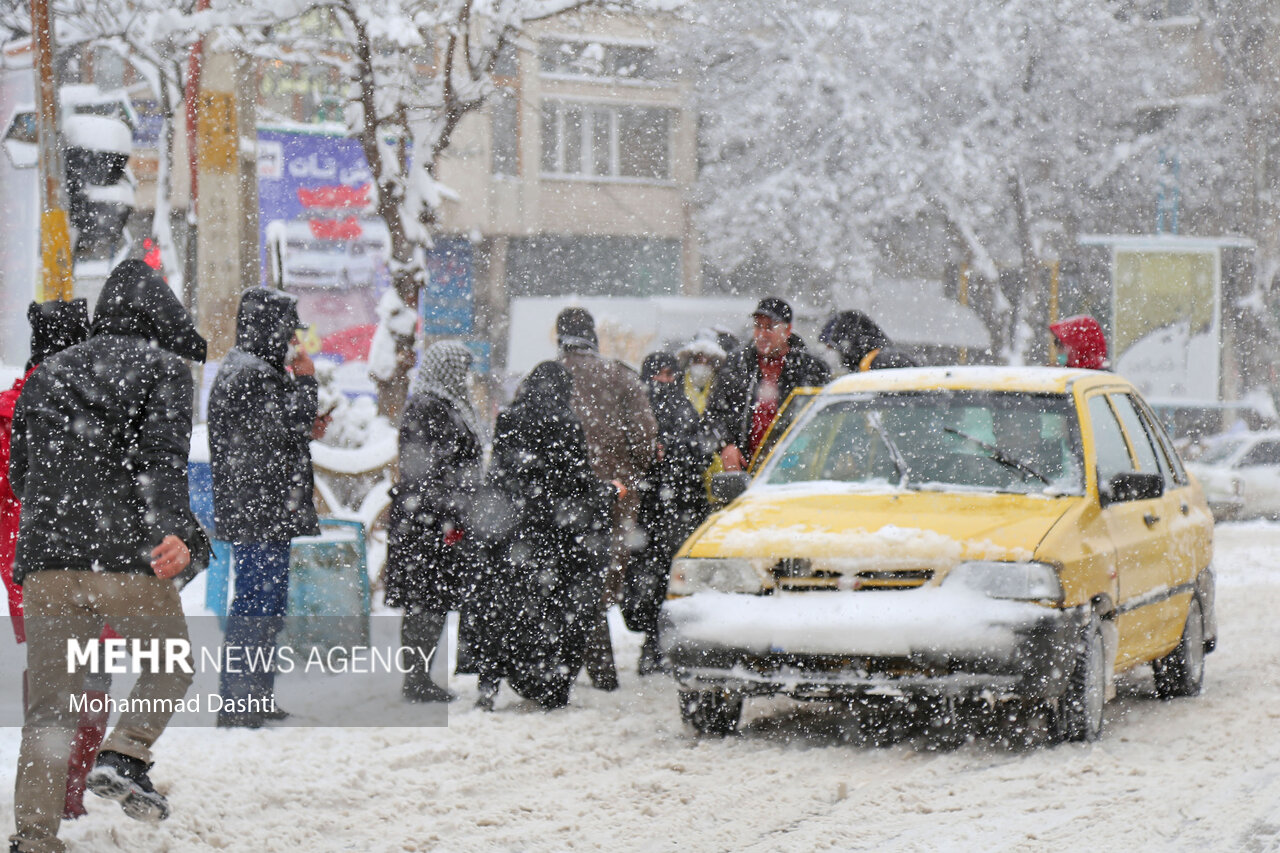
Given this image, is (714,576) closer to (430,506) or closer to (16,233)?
(430,506)

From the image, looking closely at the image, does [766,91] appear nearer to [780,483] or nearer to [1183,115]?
[1183,115]

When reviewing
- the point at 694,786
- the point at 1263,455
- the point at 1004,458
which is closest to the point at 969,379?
the point at 1004,458

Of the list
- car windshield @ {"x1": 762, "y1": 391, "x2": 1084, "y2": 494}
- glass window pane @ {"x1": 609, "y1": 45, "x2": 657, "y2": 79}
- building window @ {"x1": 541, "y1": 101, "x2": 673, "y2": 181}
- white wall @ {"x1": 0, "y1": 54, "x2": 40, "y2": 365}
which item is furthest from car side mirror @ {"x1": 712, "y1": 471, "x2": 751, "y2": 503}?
building window @ {"x1": 541, "y1": 101, "x2": 673, "y2": 181}

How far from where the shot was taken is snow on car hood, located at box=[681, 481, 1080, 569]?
675 centimetres

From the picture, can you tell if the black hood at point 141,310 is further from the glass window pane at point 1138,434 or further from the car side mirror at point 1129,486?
the glass window pane at point 1138,434

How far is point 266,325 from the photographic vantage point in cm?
752

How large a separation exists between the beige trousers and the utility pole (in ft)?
16.1

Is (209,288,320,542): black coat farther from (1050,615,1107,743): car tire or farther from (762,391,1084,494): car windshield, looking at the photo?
(1050,615,1107,743): car tire

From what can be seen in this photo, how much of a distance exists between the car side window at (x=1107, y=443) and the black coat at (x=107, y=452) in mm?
3805

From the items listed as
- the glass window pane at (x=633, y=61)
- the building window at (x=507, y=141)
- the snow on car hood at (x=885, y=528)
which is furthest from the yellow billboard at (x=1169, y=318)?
the snow on car hood at (x=885, y=528)

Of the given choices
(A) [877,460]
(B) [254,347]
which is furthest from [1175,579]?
(B) [254,347]

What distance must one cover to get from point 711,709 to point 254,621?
185 cm

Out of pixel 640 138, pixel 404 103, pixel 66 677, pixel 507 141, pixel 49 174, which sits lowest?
pixel 66 677

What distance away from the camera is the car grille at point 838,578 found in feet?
22.2
